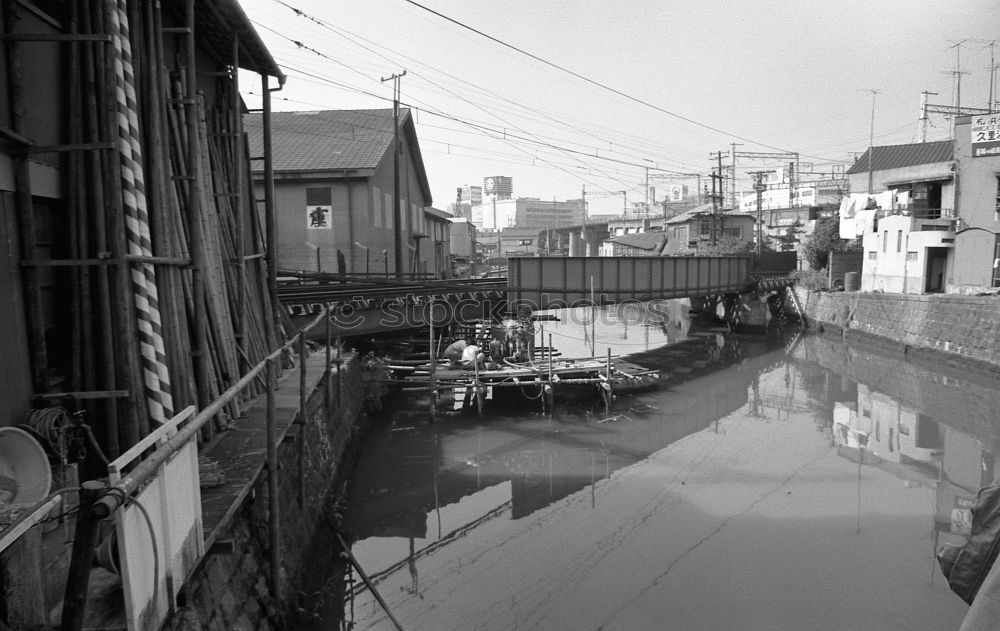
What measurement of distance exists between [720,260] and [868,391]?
1238 centimetres

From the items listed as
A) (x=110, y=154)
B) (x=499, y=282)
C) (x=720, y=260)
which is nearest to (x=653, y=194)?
(x=720, y=260)

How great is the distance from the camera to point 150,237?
6328 mm

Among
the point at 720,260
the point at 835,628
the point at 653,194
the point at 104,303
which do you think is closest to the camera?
the point at 104,303

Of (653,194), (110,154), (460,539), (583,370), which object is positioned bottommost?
(460,539)

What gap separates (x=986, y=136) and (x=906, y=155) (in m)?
13.0

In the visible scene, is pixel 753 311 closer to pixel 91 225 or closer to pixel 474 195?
pixel 91 225

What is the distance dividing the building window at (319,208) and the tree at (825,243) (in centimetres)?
2806

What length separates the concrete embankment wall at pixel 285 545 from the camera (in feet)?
15.3

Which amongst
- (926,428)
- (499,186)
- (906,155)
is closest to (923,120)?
(906,155)

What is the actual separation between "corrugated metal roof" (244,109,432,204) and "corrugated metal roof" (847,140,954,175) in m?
27.8

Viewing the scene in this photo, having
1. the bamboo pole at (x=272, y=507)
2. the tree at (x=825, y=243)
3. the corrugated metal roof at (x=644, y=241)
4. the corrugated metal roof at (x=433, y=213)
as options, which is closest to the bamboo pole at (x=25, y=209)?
the bamboo pole at (x=272, y=507)

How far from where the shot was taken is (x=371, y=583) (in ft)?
26.4

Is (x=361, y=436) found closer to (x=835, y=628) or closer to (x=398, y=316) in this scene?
(x=398, y=316)

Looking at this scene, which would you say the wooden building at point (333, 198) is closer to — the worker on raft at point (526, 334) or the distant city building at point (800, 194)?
the worker on raft at point (526, 334)
